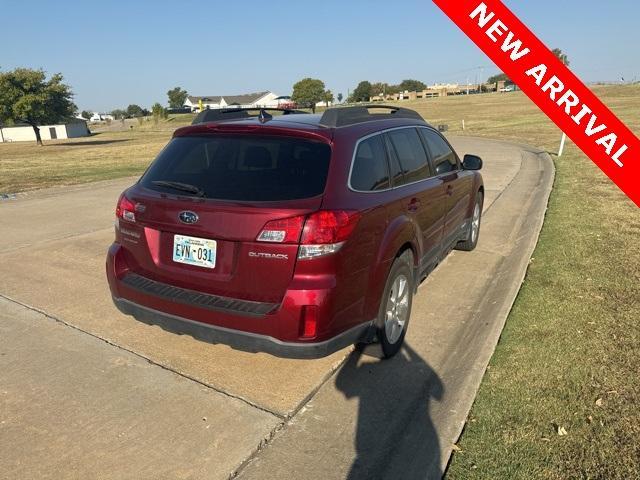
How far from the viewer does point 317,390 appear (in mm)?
3086

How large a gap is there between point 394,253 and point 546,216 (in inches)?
215

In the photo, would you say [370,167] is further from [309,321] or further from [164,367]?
[164,367]

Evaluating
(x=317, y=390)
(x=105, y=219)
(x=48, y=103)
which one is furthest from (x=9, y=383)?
(x=48, y=103)

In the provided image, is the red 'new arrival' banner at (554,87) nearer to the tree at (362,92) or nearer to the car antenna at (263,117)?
the car antenna at (263,117)

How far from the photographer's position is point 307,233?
2627mm

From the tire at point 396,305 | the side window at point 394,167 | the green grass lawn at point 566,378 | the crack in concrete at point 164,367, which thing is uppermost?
the side window at point 394,167

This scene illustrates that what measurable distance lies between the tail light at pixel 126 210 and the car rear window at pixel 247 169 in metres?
0.17

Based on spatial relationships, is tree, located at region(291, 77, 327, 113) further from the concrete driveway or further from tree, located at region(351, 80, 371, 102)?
the concrete driveway

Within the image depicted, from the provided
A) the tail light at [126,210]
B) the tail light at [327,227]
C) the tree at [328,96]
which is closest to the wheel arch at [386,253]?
the tail light at [327,227]

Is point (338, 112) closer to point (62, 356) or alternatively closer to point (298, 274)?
point (298, 274)

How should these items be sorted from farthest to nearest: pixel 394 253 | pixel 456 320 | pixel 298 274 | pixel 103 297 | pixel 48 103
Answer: pixel 48 103, pixel 103 297, pixel 456 320, pixel 394 253, pixel 298 274

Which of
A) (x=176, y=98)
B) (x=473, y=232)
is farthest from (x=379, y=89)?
(x=473, y=232)

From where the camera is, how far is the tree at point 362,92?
405ft

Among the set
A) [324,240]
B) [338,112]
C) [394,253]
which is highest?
[338,112]
